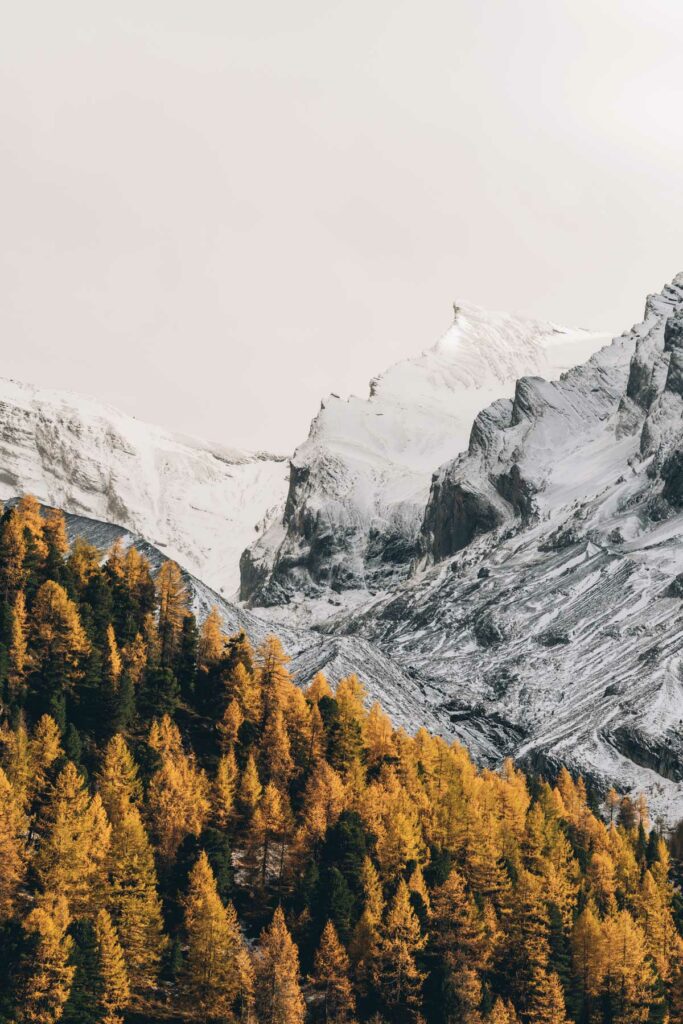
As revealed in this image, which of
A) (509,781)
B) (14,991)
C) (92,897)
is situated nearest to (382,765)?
(509,781)

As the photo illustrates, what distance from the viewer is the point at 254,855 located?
139500 mm

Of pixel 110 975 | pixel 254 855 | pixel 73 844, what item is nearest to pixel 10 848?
pixel 73 844

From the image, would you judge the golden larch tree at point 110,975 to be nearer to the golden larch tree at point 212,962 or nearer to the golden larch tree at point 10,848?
the golden larch tree at point 212,962

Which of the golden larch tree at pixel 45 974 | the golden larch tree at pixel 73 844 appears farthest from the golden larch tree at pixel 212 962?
the golden larch tree at pixel 45 974

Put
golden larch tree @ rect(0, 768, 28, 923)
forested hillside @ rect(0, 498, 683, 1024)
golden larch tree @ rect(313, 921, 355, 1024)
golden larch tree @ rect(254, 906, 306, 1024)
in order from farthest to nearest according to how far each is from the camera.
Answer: golden larch tree @ rect(313, 921, 355, 1024) < golden larch tree @ rect(254, 906, 306, 1024) < forested hillside @ rect(0, 498, 683, 1024) < golden larch tree @ rect(0, 768, 28, 923)

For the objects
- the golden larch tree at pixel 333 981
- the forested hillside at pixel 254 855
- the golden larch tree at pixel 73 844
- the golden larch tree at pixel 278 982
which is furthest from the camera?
the golden larch tree at pixel 333 981

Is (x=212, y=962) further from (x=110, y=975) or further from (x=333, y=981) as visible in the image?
(x=333, y=981)

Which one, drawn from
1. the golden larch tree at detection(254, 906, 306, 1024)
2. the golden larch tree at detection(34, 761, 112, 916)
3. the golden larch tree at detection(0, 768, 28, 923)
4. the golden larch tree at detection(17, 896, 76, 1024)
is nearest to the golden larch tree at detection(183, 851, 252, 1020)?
the golden larch tree at detection(254, 906, 306, 1024)

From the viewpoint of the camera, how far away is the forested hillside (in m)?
122

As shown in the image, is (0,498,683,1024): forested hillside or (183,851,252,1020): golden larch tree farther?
(0,498,683,1024): forested hillside

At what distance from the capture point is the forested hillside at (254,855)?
12188 centimetres

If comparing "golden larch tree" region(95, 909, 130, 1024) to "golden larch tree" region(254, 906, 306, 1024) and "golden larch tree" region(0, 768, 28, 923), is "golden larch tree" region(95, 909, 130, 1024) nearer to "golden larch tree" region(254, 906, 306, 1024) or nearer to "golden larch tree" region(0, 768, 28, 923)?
"golden larch tree" region(0, 768, 28, 923)

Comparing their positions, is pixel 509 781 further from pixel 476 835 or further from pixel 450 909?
pixel 450 909

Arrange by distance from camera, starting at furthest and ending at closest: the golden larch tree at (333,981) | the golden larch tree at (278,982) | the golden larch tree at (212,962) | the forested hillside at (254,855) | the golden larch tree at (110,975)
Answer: the golden larch tree at (333,981) < the golden larch tree at (278,982) < the forested hillside at (254,855) < the golden larch tree at (212,962) < the golden larch tree at (110,975)
